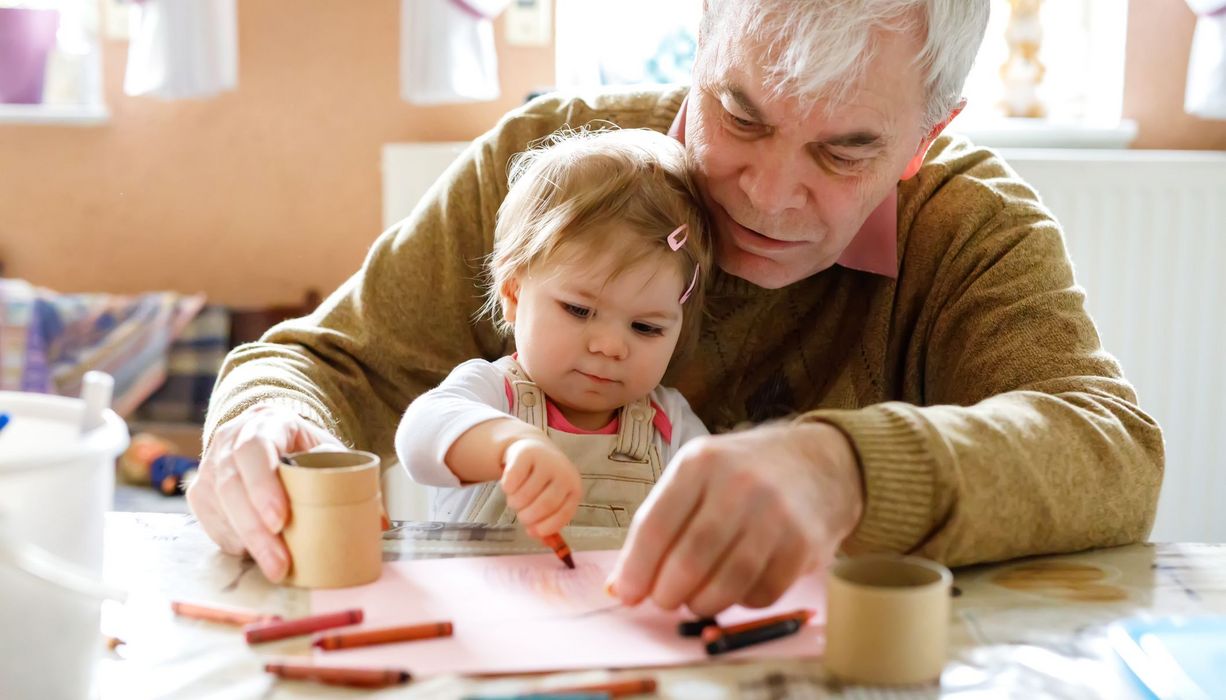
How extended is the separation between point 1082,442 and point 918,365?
17.1 inches

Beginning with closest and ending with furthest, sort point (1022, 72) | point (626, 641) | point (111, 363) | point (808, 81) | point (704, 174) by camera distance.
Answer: point (626, 641), point (808, 81), point (704, 174), point (1022, 72), point (111, 363)

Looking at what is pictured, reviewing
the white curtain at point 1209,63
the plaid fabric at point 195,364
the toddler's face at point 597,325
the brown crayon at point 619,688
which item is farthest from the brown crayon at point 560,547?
the plaid fabric at point 195,364

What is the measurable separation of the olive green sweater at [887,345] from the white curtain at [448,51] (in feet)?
4.02

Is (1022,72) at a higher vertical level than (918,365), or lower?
higher

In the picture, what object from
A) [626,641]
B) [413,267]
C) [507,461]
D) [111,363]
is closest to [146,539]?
[507,461]

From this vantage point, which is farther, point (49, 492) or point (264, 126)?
point (264, 126)

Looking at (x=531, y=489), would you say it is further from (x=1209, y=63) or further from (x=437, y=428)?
(x=1209, y=63)

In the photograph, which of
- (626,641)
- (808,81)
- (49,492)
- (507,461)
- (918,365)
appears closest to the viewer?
(49,492)

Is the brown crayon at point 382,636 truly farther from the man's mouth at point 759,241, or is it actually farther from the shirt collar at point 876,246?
the shirt collar at point 876,246

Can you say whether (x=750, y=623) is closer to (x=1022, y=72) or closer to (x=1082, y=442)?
(x=1082, y=442)

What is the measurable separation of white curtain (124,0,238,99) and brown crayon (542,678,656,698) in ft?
8.74

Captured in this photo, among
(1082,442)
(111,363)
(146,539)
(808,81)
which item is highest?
(808,81)

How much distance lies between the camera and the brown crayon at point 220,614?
84 cm

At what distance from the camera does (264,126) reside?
10.8 ft
